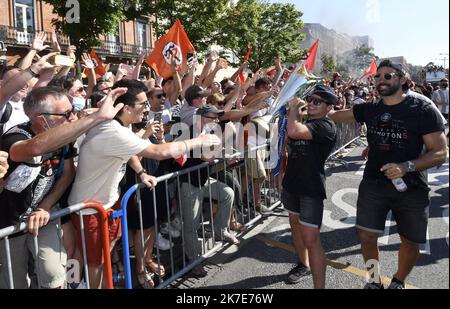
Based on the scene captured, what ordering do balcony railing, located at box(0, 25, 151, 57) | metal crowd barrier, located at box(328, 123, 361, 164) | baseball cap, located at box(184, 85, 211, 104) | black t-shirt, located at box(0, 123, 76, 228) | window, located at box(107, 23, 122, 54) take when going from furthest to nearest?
window, located at box(107, 23, 122, 54), balcony railing, located at box(0, 25, 151, 57), metal crowd barrier, located at box(328, 123, 361, 164), baseball cap, located at box(184, 85, 211, 104), black t-shirt, located at box(0, 123, 76, 228)

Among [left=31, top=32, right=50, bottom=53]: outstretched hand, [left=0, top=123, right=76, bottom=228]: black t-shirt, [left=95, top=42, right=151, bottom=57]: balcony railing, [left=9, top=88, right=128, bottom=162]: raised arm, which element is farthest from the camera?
[left=95, top=42, right=151, bottom=57]: balcony railing

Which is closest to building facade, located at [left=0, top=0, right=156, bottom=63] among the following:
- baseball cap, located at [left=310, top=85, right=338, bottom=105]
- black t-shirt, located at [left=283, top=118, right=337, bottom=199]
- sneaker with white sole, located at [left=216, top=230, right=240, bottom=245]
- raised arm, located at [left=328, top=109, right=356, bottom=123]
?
sneaker with white sole, located at [left=216, top=230, right=240, bottom=245]

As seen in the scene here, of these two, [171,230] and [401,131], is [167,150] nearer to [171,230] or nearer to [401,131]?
[171,230]

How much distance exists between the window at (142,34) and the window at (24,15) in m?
8.99

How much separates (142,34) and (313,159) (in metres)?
31.8

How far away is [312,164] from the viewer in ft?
11.3

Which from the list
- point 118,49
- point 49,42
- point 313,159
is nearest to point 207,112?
→ point 313,159

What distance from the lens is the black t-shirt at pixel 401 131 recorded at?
10.0ft

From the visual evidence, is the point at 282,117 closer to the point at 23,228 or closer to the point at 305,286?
the point at 305,286

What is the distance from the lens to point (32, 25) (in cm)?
2431

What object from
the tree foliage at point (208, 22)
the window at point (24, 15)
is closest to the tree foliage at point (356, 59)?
the tree foliage at point (208, 22)

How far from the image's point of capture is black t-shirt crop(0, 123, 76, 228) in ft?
8.11

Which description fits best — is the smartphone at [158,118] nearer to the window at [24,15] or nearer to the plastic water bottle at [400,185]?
the plastic water bottle at [400,185]

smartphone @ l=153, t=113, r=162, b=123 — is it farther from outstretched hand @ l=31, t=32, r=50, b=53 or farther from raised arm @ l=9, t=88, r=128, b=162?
raised arm @ l=9, t=88, r=128, b=162
